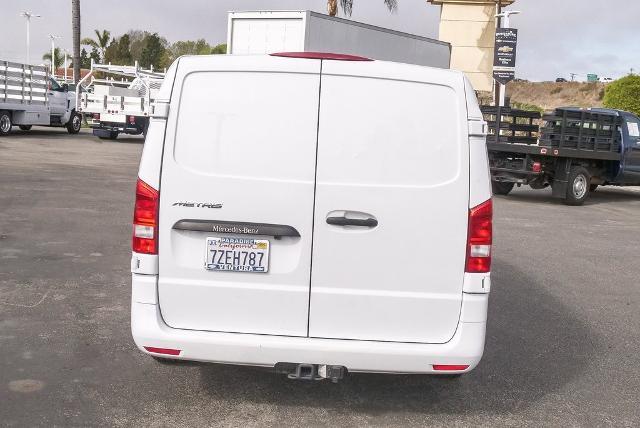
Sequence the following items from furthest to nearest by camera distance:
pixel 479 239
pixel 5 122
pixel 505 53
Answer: pixel 505 53, pixel 5 122, pixel 479 239

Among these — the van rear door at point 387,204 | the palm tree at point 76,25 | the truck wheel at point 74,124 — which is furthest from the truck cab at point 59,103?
the van rear door at point 387,204

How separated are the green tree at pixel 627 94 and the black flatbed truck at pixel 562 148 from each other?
19489 mm

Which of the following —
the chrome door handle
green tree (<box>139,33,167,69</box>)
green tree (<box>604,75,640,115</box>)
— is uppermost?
green tree (<box>139,33,167,69</box>)

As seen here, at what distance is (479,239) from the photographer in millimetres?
3840

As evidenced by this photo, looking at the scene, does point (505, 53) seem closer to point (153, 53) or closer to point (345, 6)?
point (345, 6)

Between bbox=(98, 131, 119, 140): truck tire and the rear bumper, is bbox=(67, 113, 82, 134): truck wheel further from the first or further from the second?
the rear bumper

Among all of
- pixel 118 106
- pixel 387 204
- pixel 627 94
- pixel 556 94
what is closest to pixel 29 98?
pixel 118 106

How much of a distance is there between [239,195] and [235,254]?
0.30m

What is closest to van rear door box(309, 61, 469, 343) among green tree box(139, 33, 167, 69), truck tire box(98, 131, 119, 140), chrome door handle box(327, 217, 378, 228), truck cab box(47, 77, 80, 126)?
chrome door handle box(327, 217, 378, 228)

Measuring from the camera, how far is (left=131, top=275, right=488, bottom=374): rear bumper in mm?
3775

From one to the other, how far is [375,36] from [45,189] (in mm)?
6729

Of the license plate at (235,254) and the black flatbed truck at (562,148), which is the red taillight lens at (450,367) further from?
the black flatbed truck at (562,148)

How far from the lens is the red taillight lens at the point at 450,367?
3.86 meters

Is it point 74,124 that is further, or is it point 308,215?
point 74,124
